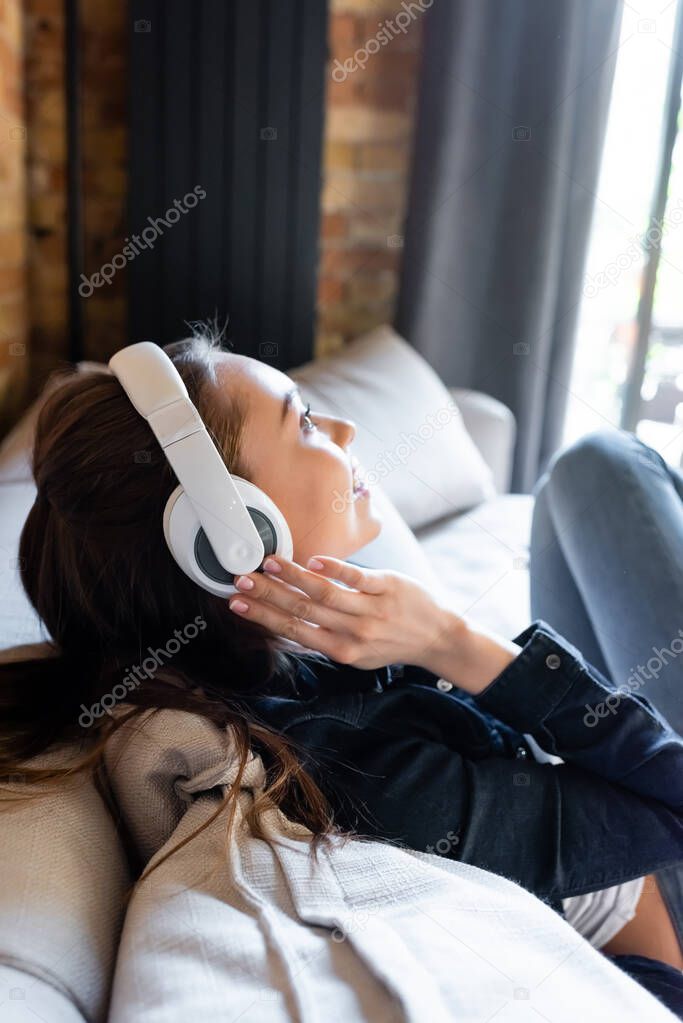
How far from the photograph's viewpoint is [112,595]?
83 cm

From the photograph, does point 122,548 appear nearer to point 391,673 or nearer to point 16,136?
point 391,673

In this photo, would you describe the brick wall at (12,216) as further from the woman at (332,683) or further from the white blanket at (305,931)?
the white blanket at (305,931)

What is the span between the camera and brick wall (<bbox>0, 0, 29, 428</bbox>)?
162 cm

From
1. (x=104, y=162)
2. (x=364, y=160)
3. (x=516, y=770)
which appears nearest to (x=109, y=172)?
(x=104, y=162)

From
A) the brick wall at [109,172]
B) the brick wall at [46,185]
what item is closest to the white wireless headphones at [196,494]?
the brick wall at [109,172]

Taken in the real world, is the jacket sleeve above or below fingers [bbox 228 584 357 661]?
below

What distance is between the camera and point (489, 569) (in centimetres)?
158

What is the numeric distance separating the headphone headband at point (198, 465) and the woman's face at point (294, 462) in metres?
0.11

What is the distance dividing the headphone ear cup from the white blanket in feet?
0.38

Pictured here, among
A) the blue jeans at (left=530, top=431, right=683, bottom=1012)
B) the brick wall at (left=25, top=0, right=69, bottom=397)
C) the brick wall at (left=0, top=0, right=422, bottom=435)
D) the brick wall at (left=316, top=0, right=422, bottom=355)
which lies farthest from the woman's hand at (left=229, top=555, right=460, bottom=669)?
the brick wall at (left=316, top=0, right=422, bottom=355)

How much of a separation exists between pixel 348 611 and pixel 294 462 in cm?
16

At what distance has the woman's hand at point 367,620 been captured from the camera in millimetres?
787

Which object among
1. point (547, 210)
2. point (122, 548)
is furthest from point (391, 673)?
point (547, 210)

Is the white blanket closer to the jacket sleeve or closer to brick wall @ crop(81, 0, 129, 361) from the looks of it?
the jacket sleeve
